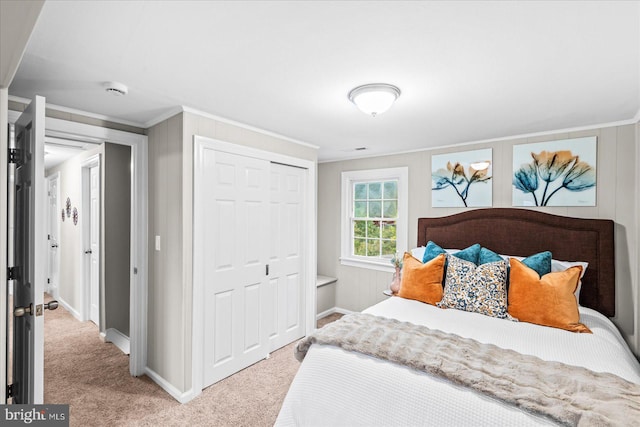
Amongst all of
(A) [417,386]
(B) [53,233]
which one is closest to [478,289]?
(A) [417,386]

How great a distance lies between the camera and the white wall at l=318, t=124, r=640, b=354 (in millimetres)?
2664

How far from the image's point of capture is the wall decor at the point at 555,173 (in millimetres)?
2832

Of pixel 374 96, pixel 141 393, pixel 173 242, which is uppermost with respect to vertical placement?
pixel 374 96

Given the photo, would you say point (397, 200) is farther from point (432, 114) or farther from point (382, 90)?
point (382, 90)

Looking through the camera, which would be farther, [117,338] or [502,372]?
[117,338]

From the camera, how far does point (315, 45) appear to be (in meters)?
1.50

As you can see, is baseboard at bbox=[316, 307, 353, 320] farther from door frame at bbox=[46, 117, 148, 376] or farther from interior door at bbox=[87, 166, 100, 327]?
interior door at bbox=[87, 166, 100, 327]

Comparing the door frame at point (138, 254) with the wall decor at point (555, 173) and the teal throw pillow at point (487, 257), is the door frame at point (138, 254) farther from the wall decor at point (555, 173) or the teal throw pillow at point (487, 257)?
the wall decor at point (555, 173)

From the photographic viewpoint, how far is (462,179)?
11.5ft

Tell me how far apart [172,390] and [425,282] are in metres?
2.28

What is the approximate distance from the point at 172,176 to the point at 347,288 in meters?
2.88

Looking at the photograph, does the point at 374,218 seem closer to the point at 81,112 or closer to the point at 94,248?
the point at 81,112

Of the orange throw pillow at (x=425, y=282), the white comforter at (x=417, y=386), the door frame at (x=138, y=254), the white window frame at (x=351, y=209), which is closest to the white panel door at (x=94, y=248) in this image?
the door frame at (x=138, y=254)

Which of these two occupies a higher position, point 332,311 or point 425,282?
point 425,282
